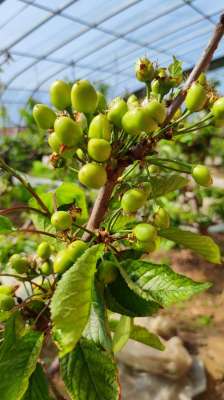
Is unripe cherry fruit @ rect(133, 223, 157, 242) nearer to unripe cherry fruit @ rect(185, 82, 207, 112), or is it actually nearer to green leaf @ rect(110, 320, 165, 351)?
unripe cherry fruit @ rect(185, 82, 207, 112)

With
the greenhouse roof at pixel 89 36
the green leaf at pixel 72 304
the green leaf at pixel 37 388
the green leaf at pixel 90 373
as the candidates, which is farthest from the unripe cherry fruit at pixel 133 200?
the greenhouse roof at pixel 89 36

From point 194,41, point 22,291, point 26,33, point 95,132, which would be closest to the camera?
point 95,132

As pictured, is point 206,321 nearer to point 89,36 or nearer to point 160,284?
point 160,284

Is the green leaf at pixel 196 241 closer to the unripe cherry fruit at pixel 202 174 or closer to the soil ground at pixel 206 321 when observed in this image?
the unripe cherry fruit at pixel 202 174

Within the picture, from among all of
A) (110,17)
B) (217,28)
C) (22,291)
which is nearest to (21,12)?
(110,17)

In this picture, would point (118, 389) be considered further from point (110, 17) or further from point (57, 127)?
point (110, 17)
